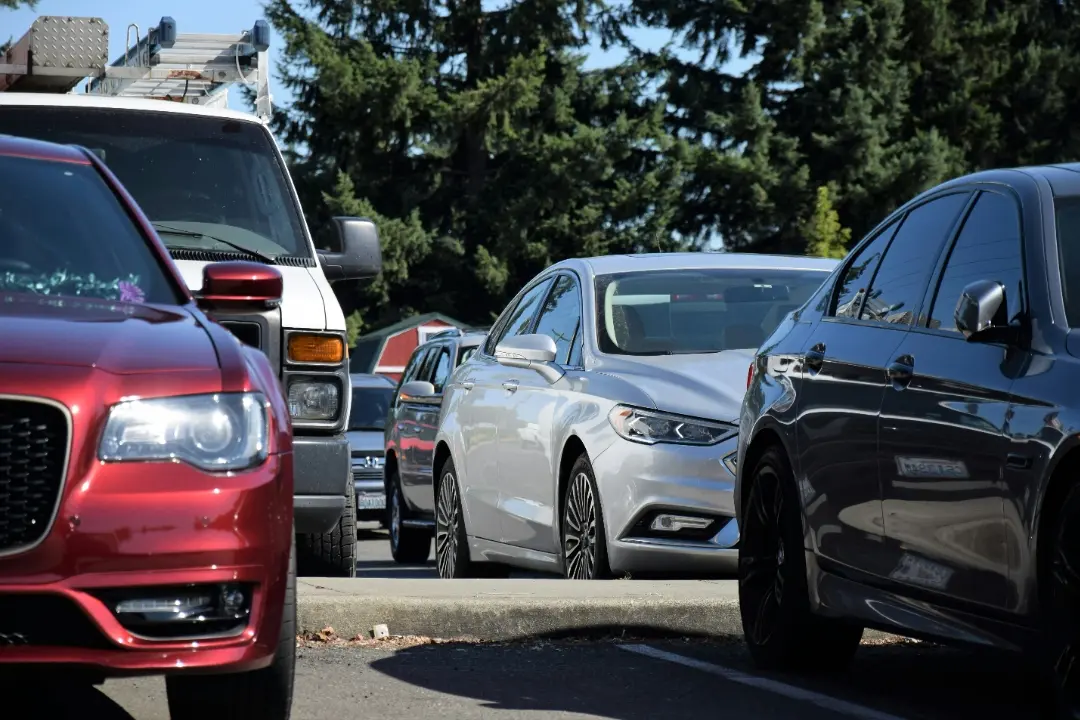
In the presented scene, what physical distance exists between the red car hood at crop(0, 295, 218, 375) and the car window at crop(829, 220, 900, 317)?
8.50 ft

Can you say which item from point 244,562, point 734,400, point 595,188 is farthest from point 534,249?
point 244,562

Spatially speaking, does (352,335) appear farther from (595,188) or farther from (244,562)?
(244,562)

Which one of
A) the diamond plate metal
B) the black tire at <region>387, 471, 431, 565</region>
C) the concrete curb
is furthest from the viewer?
the black tire at <region>387, 471, 431, 565</region>

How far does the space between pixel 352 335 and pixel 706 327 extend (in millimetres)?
50936

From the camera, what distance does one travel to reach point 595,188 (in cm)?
6316

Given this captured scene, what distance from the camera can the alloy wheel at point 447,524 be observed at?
1117 centimetres

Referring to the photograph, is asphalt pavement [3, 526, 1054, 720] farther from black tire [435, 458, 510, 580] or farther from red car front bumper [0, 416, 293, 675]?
black tire [435, 458, 510, 580]

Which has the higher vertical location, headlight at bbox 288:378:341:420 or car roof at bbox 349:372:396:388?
headlight at bbox 288:378:341:420

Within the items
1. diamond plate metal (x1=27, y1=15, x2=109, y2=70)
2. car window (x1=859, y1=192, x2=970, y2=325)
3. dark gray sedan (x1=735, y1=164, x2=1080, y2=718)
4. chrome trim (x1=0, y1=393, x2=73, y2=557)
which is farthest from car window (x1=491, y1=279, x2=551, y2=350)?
chrome trim (x1=0, y1=393, x2=73, y2=557)

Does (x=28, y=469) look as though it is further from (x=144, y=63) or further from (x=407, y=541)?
(x=407, y=541)

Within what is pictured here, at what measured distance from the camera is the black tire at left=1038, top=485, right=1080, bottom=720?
448 cm

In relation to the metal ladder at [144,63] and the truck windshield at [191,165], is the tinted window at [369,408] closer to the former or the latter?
the metal ladder at [144,63]

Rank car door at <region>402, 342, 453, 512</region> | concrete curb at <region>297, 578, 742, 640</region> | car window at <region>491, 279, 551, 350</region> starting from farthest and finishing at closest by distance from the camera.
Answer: car door at <region>402, 342, 453, 512</region> → car window at <region>491, 279, 551, 350</region> → concrete curb at <region>297, 578, 742, 640</region>

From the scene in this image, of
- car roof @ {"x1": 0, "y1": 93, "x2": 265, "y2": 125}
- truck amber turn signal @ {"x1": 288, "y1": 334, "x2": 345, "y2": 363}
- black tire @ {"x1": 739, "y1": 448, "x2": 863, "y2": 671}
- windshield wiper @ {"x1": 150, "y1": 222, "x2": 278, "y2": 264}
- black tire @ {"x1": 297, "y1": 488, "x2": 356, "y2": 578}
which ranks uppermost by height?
car roof @ {"x1": 0, "y1": 93, "x2": 265, "y2": 125}
